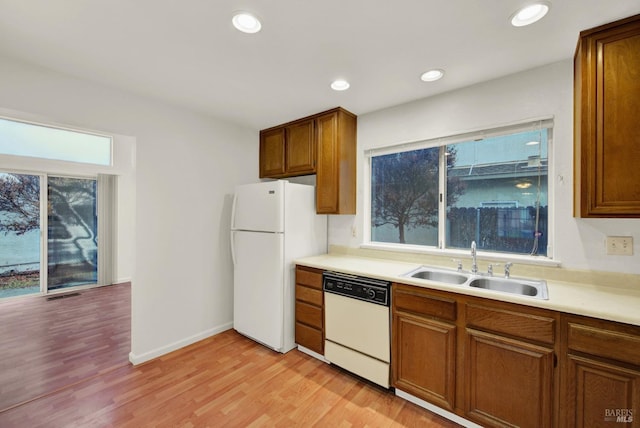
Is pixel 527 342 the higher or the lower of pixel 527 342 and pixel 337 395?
the higher

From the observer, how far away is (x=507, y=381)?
152 centimetres

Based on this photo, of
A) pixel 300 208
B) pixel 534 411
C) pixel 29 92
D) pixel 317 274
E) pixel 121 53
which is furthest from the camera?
pixel 300 208

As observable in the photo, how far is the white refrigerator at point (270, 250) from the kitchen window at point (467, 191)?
0.77 meters

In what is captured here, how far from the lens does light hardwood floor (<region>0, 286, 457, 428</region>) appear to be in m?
1.73

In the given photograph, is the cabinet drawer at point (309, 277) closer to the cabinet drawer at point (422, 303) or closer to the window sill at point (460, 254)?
the window sill at point (460, 254)

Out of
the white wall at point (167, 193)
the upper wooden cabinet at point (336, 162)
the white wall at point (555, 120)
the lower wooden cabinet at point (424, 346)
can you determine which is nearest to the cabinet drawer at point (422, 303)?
the lower wooden cabinet at point (424, 346)

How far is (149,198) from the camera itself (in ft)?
8.07

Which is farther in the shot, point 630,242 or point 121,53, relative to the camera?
point 121,53

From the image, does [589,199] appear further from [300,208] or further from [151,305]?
[151,305]

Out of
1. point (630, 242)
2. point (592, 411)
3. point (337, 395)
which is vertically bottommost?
point (337, 395)

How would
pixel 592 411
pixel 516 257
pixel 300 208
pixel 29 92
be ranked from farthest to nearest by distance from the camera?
pixel 300 208 < pixel 516 257 < pixel 29 92 < pixel 592 411

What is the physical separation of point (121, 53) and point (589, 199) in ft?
10.0

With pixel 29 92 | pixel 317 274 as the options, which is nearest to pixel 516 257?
pixel 317 274

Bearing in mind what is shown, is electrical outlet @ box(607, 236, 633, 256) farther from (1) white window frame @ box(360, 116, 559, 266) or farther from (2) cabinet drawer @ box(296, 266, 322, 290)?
(2) cabinet drawer @ box(296, 266, 322, 290)
